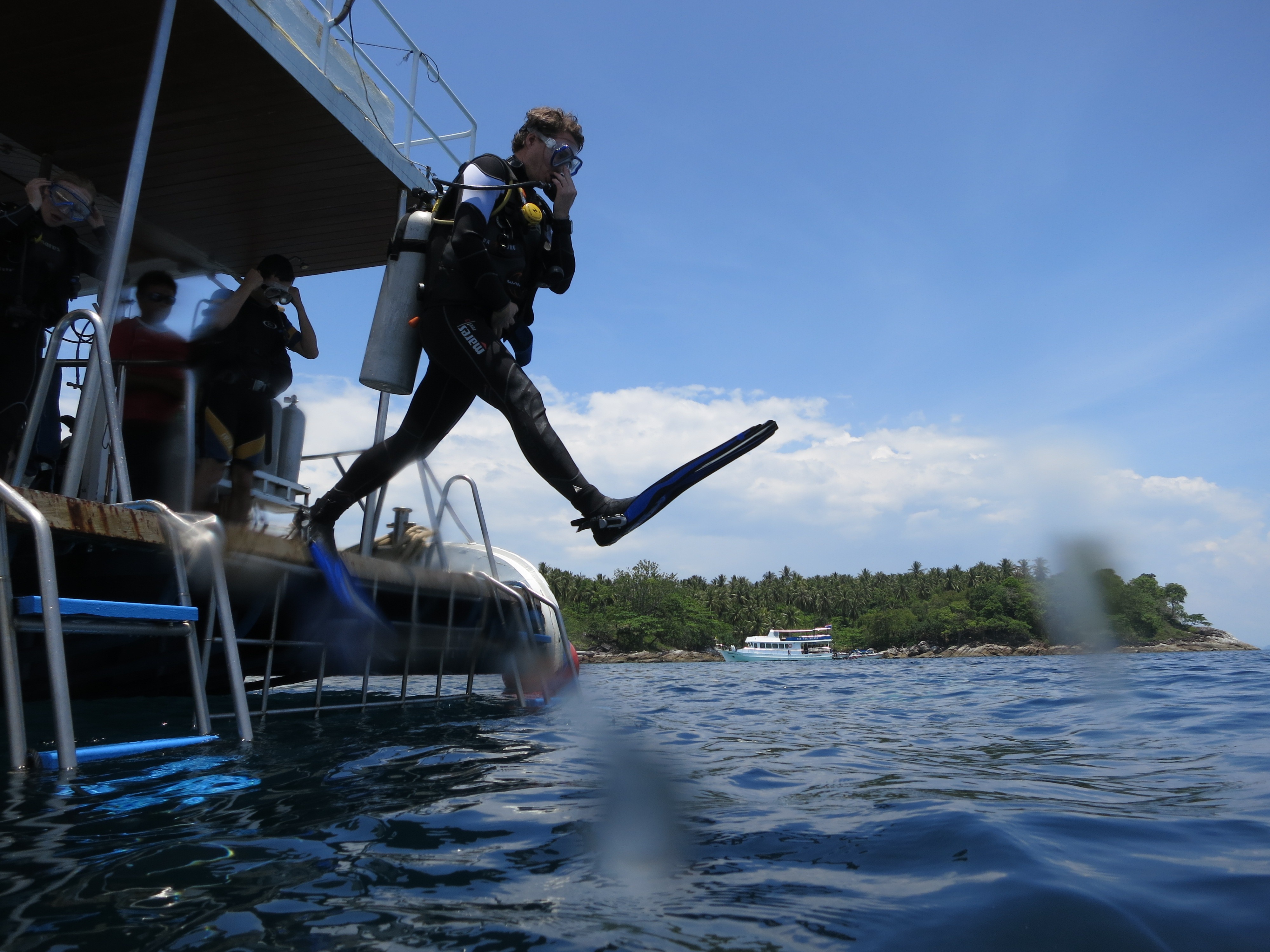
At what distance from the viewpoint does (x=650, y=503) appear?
291 cm

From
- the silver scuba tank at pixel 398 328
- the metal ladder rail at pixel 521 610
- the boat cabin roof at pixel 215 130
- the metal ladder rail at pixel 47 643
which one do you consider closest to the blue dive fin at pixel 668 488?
the silver scuba tank at pixel 398 328

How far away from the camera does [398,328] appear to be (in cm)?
343

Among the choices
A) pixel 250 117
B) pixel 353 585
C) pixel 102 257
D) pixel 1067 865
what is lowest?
pixel 1067 865

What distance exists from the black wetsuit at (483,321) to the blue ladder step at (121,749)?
118cm

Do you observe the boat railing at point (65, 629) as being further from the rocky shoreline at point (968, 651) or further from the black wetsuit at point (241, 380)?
the rocky shoreline at point (968, 651)

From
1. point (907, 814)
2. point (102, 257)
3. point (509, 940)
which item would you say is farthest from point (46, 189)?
point (907, 814)

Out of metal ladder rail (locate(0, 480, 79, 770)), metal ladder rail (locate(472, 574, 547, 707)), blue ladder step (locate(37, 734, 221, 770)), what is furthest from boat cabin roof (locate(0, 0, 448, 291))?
blue ladder step (locate(37, 734, 221, 770))

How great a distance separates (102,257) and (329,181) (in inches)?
65.7

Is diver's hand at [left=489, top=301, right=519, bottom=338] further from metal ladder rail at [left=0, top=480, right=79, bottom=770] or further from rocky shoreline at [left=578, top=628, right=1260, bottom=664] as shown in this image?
rocky shoreline at [left=578, top=628, right=1260, bottom=664]

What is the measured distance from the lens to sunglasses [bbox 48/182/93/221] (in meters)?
3.62

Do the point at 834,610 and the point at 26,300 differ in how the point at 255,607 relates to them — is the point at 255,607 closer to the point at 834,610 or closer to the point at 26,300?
the point at 26,300

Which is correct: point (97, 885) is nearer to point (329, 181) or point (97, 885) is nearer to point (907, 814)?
point (907, 814)

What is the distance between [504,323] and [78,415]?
1.77 meters

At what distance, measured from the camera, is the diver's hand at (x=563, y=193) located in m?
3.39
